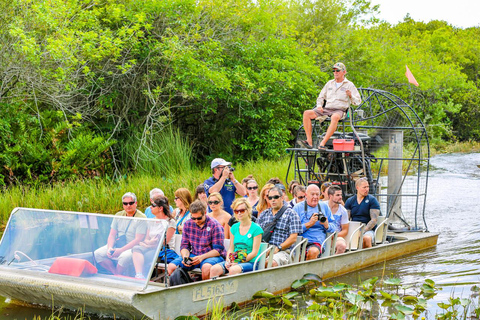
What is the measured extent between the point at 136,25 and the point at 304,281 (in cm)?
988

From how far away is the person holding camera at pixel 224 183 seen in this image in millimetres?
9797

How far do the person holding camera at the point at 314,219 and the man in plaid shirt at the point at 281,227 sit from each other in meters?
0.37

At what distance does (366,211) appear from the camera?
33.5ft

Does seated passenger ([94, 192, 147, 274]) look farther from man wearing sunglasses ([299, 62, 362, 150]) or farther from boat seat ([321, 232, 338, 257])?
man wearing sunglasses ([299, 62, 362, 150])

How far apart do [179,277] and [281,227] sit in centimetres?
174

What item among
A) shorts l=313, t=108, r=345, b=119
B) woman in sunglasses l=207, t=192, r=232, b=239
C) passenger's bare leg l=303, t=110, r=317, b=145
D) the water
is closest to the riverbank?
the water

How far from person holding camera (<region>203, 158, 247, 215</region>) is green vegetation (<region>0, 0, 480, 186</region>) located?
5.68 metres

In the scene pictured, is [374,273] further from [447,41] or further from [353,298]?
[447,41]

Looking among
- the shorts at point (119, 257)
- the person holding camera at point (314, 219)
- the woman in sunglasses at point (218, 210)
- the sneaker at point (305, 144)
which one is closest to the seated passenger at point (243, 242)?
the woman in sunglasses at point (218, 210)

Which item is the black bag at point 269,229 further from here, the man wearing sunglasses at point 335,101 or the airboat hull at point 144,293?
the man wearing sunglasses at point 335,101

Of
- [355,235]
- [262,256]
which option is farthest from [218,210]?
[355,235]

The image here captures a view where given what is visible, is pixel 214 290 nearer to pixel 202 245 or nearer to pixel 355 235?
pixel 202 245

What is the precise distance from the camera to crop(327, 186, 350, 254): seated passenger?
9.35 meters

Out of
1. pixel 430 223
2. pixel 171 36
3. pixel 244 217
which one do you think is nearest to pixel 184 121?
pixel 171 36
